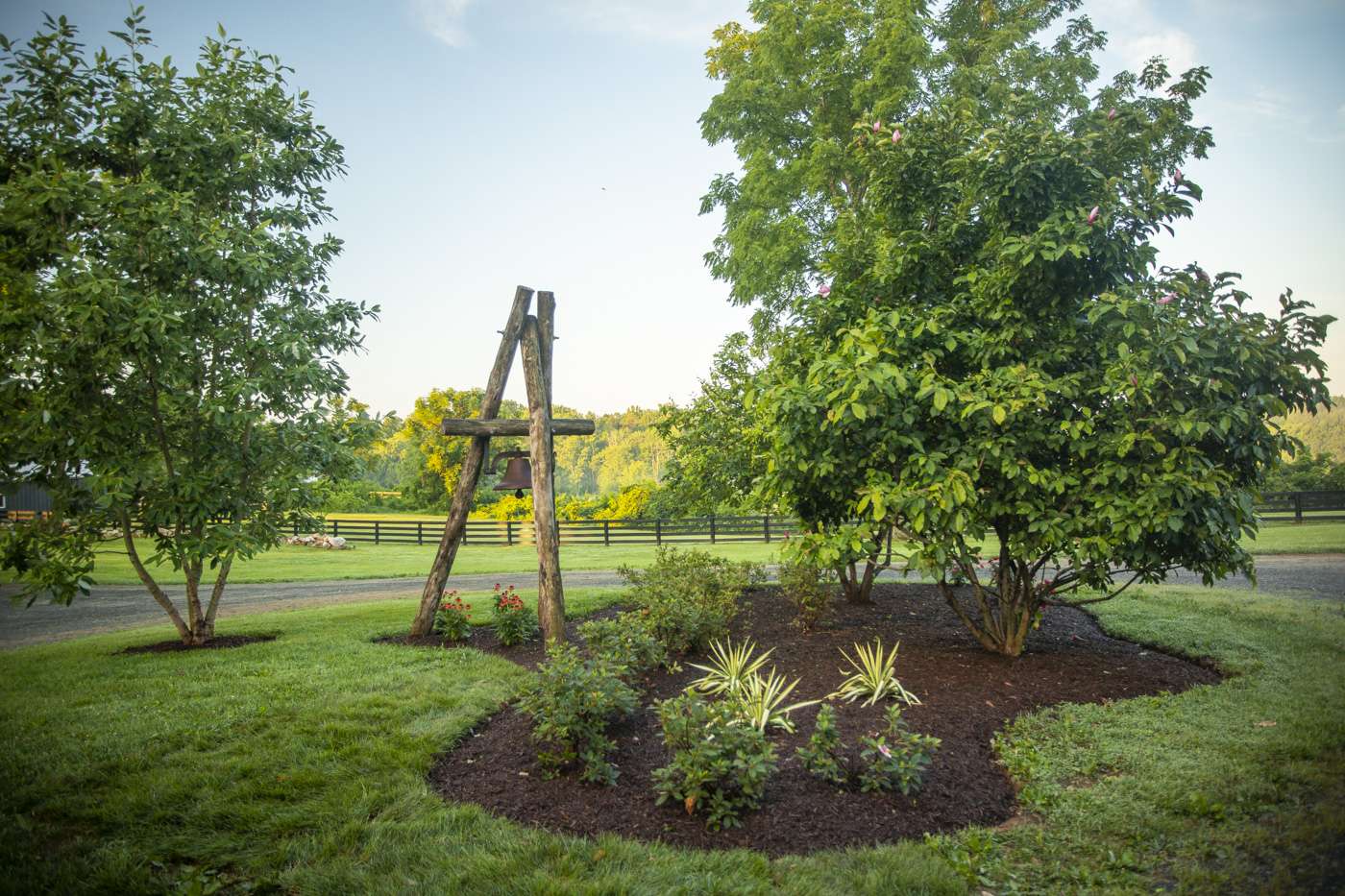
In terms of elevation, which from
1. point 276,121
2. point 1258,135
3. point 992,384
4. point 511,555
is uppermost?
point 276,121

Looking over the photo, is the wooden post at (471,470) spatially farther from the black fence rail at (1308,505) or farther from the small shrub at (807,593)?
the black fence rail at (1308,505)

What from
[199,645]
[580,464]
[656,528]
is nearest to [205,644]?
[199,645]

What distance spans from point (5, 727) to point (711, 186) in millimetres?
18598

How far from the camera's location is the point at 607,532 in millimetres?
26875

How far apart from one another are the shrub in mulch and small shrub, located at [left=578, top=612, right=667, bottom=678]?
4.61m

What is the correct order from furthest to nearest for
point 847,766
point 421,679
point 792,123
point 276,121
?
point 792,123, point 276,121, point 421,679, point 847,766

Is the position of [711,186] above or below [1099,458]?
above

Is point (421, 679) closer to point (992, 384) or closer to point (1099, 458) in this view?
point (992, 384)

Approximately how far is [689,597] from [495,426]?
306cm

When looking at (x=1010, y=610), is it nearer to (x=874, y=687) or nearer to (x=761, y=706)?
(x=874, y=687)

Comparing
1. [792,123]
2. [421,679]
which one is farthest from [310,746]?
[792,123]

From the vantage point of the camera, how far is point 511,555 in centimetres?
2386

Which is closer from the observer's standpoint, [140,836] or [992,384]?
[140,836]

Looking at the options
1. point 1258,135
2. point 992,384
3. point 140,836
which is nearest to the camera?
point 140,836
